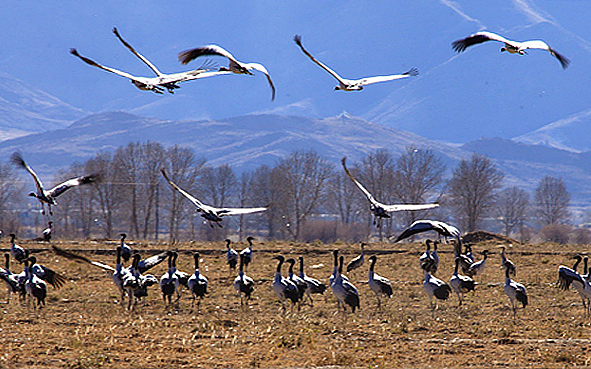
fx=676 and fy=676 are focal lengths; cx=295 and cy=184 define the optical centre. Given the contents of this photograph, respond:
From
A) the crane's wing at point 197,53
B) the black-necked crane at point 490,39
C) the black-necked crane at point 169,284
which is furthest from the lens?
the black-necked crane at point 169,284

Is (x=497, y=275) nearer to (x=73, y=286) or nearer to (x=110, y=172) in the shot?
(x=73, y=286)

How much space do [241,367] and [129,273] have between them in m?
6.69

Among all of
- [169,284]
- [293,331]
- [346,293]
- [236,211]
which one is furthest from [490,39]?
[169,284]

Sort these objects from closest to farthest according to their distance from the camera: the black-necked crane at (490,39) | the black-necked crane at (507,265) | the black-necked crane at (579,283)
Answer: the black-necked crane at (490,39) < the black-necked crane at (579,283) < the black-necked crane at (507,265)

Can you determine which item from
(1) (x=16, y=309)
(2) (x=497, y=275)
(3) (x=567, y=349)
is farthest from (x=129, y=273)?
(2) (x=497, y=275)

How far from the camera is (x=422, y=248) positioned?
3419 cm

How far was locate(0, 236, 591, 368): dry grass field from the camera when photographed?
11812mm

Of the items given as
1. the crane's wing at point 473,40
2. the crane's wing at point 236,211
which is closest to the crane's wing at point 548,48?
the crane's wing at point 473,40

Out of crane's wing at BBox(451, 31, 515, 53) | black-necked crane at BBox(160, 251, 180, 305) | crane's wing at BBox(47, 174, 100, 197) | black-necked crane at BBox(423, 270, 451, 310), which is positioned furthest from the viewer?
black-necked crane at BBox(160, 251, 180, 305)

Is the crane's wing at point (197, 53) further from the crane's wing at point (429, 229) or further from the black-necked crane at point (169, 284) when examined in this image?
the black-necked crane at point (169, 284)

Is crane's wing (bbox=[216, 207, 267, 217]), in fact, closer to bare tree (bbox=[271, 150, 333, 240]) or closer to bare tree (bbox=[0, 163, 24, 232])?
bare tree (bbox=[0, 163, 24, 232])

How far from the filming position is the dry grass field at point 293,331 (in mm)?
11812

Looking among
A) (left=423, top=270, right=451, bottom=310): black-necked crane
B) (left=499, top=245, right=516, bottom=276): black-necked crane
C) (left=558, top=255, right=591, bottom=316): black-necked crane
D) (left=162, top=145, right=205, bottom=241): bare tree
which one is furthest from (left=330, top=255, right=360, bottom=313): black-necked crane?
(left=162, top=145, right=205, bottom=241): bare tree

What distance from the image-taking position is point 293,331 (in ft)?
46.1
